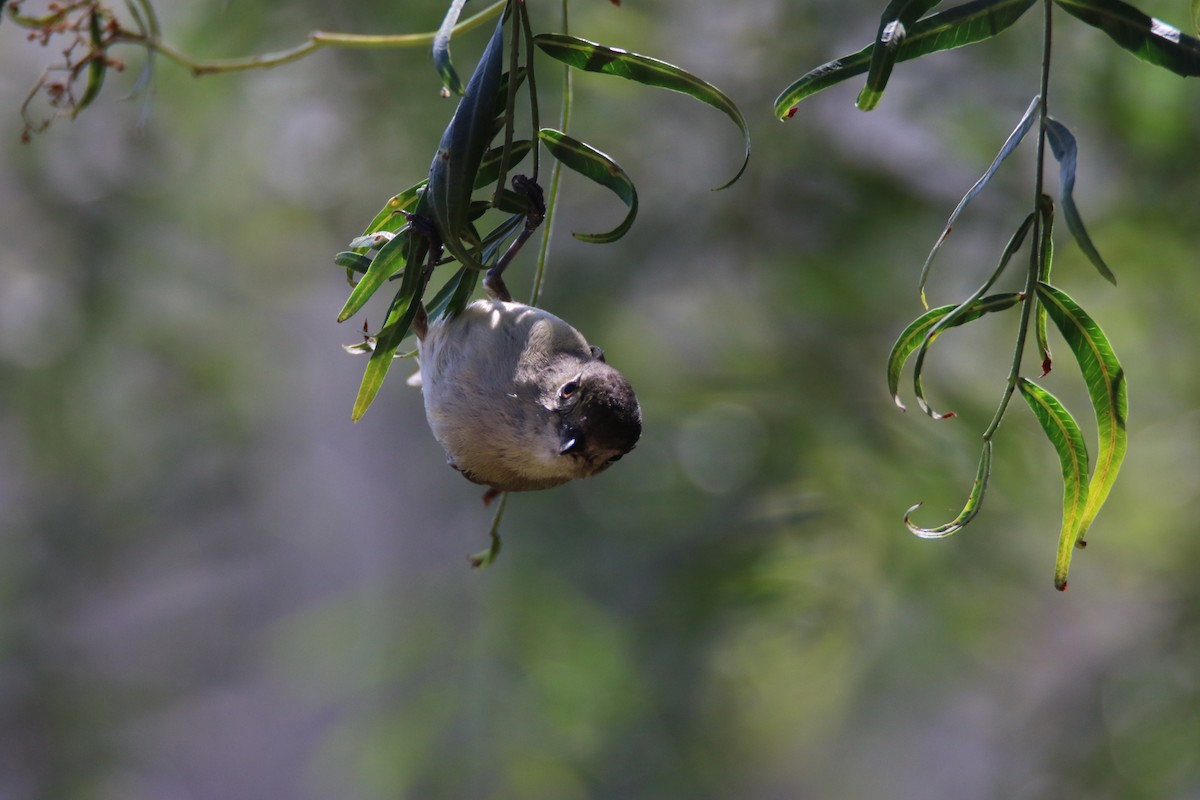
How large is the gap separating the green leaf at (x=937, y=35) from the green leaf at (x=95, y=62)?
17.3 inches

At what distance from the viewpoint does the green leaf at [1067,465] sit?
1.86ft

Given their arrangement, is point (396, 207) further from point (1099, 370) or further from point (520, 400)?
point (1099, 370)

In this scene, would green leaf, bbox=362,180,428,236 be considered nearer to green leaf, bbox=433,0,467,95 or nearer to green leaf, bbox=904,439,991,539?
green leaf, bbox=433,0,467,95

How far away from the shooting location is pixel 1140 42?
0.52m

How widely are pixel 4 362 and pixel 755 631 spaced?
5.77ft

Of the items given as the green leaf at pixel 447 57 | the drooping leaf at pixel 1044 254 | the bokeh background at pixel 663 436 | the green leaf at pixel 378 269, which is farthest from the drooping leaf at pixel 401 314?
the bokeh background at pixel 663 436

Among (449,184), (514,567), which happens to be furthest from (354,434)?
(449,184)

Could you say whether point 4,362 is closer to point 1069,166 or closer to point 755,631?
point 755,631

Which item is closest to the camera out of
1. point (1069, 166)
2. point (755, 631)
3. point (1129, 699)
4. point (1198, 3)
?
point (1069, 166)

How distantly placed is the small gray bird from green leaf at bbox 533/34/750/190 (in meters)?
0.25

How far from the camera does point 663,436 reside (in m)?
2.16

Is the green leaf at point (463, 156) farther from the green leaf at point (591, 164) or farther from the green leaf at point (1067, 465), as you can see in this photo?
the green leaf at point (1067, 465)

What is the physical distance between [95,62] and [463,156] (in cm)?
31

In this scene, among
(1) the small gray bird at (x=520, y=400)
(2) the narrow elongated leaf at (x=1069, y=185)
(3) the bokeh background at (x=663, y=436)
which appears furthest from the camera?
(3) the bokeh background at (x=663, y=436)
